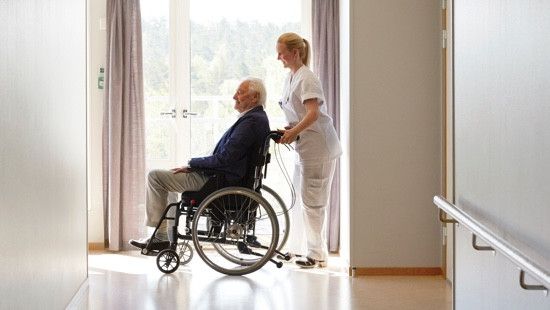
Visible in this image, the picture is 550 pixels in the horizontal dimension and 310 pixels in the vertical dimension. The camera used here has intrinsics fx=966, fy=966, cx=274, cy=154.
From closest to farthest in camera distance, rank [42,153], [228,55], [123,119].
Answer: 1. [42,153]
2. [123,119]
3. [228,55]

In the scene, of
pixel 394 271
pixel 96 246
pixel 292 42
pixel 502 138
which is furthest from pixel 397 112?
pixel 502 138

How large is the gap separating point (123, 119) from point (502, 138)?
15.7 feet

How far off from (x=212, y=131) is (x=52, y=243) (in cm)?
332

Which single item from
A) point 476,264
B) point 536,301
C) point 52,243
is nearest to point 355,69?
point 52,243

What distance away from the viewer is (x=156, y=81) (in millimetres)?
7328

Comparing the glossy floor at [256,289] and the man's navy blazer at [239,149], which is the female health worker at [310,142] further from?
the glossy floor at [256,289]

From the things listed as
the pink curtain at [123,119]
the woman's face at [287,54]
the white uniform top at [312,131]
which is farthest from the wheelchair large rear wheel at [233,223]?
the pink curtain at [123,119]

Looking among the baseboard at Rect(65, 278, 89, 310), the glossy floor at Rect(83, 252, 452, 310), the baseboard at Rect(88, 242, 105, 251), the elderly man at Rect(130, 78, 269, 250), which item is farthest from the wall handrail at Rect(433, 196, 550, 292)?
the baseboard at Rect(88, 242, 105, 251)

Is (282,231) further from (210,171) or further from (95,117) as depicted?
(95,117)

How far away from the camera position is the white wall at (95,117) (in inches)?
281

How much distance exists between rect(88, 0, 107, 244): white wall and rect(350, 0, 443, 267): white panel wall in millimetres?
2112

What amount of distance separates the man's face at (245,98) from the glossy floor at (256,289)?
1081 mm

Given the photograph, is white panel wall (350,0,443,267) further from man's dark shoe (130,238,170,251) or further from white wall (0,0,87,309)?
white wall (0,0,87,309)

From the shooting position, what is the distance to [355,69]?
236 inches
